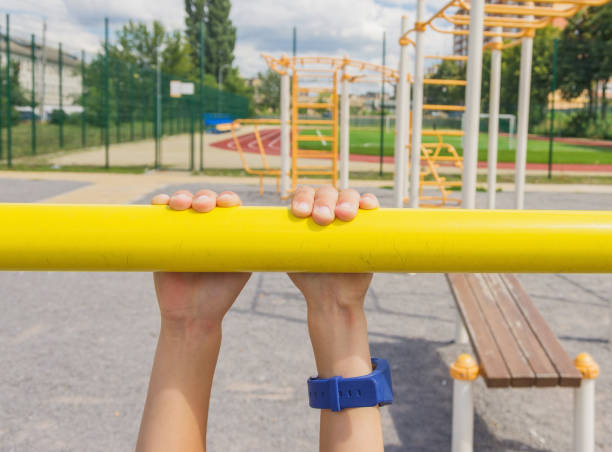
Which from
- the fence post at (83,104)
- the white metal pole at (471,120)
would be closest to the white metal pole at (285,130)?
the white metal pole at (471,120)

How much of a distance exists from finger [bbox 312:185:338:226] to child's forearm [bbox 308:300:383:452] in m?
0.28

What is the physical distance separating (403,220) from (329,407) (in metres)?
0.41

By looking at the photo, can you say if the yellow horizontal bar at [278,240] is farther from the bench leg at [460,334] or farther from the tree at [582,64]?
the tree at [582,64]

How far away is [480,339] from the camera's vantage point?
277 centimetres

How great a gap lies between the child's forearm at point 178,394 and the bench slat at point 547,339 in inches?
66.9

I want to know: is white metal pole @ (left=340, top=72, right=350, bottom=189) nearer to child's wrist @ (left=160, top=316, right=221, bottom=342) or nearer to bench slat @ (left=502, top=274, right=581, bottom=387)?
bench slat @ (left=502, top=274, right=581, bottom=387)

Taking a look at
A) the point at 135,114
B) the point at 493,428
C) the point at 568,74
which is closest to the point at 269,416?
the point at 493,428

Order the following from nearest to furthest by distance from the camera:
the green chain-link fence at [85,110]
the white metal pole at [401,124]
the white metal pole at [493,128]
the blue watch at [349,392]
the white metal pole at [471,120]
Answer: the blue watch at [349,392] → the white metal pole at [471,120] → the white metal pole at [493,128] → the white metal pole at [401,124] → the green chain-link fence at [85,110]

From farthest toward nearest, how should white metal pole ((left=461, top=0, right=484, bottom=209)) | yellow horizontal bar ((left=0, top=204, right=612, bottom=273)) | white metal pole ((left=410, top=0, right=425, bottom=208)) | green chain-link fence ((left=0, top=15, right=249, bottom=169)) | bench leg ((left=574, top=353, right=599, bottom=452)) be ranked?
green chain-link fence ((left=0, top=15, right=249, bottom=169)) → white metal pole ((left=410, top=0, right=425, bottom=208)) → white metal pole ((left=461, top=0, right=484, bottom=209)) → bench leg ((left=574, top=353, right=599, bottom=452)) → yellow horizontal bar ((left=0, top=204, right=612, bottom=273))

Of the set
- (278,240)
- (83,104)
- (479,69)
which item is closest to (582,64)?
(83,104)

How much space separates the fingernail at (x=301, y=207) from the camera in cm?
88

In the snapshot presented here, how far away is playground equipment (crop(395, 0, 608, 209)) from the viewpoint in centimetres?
418

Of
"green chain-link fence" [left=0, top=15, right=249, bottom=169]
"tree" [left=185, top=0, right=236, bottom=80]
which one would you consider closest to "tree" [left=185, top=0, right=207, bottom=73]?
"tree" [left=185, top=0, right=236, bottom=80]

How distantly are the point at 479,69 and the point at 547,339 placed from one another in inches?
85.5
